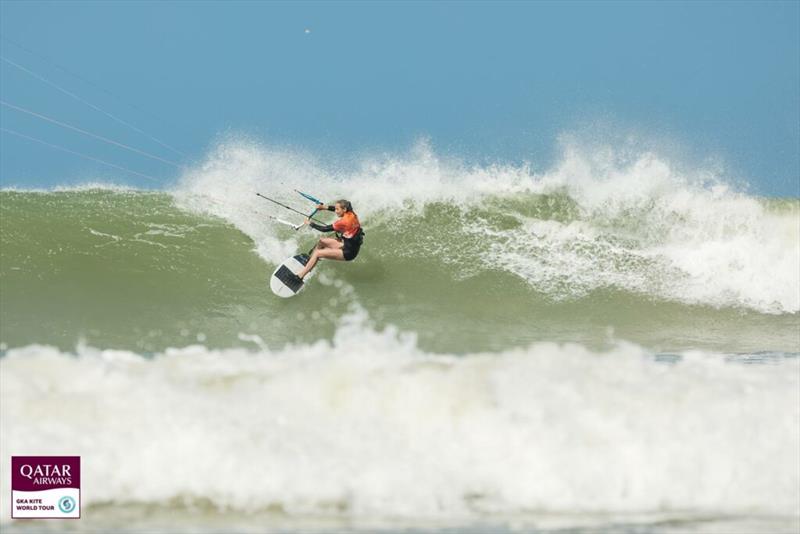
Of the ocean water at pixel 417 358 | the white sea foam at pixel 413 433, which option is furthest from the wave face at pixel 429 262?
the white sea foam at pixel 413 433

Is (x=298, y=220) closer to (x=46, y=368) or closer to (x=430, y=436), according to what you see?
(x=46, y=368)

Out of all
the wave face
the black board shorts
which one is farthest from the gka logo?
the black board shorts

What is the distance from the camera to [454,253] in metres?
9.76

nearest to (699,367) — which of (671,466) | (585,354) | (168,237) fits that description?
(585,354)

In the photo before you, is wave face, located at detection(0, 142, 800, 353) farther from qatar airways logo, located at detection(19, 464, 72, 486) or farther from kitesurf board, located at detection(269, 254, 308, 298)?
qatar airways logo, located at detection(19, 464, 72, 486)

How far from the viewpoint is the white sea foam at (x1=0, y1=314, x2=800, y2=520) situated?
15.8 ft

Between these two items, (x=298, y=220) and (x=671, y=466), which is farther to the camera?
(x=298, y=220)

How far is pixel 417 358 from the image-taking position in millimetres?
6078

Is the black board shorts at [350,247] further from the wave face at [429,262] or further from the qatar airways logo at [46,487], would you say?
the qatar airways logo at [46,487]

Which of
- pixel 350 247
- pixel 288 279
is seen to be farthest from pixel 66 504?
pixel 350 247

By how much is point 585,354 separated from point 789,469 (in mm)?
1567

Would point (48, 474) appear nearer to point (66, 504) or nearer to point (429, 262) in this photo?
point (66, 504)

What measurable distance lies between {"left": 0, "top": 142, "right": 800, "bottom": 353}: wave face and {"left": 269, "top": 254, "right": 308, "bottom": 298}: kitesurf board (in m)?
0.14

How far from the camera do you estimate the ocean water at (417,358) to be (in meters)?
4.83
